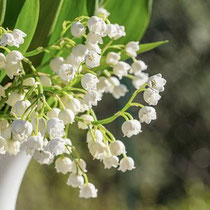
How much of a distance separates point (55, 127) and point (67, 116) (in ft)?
0.12

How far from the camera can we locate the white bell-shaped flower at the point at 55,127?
18.9 inches

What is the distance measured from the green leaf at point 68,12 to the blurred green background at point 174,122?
9.02 feet

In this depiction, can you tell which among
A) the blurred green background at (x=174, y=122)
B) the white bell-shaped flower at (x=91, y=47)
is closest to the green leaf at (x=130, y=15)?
the white bell-shaped flower at (x=91, y=47)

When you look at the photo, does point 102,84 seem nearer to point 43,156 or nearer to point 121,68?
point 121,68

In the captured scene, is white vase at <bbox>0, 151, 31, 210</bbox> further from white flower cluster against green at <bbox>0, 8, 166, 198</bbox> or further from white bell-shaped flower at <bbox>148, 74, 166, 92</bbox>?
white bell-shaped flower at <bbox>148, 74, 166, 92</bbox>

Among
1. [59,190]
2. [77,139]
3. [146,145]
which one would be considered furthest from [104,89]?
[146,145]

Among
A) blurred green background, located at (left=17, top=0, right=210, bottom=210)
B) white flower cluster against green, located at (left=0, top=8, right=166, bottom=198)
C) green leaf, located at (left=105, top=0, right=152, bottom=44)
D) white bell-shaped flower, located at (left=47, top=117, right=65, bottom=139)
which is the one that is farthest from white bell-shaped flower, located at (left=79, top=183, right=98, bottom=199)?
blurred green background, located at (left=17, top=0, right=210, bottom=210)

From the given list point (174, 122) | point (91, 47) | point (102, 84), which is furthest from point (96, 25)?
point (174, 122)

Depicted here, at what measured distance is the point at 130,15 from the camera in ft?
2.34

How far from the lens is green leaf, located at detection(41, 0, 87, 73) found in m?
0.63

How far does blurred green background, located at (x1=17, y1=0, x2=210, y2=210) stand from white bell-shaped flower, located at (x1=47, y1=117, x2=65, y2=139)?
114 inches

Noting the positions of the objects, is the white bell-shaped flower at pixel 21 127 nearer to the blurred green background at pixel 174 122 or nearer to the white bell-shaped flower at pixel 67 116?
the white bell-shaped flower at pixel 67 116

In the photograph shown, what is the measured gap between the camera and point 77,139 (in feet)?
11.2

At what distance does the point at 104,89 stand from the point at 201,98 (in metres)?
3.06
